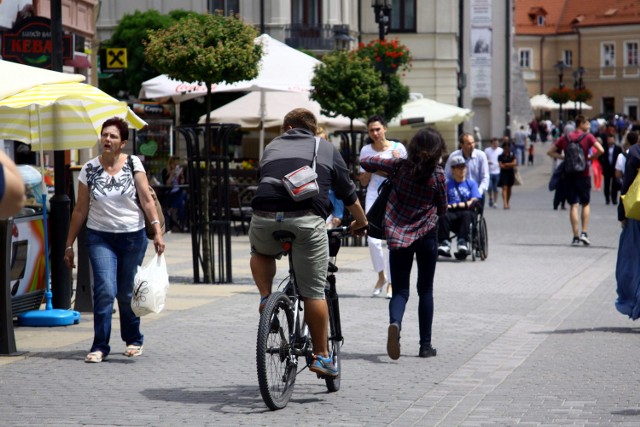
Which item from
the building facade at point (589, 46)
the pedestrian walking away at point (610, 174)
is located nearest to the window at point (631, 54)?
the building facade at point (589, 46)

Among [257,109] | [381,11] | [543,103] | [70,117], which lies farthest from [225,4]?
[543,103]

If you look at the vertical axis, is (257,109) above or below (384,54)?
below

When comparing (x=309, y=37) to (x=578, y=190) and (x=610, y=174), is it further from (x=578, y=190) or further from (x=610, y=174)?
(x=578, y=190)

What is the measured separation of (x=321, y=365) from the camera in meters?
7.61

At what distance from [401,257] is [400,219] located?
0.26 meters

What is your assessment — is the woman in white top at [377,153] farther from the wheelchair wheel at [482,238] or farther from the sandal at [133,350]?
the wheelchair wheel at [482,238]

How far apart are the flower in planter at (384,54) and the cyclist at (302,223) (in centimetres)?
1710

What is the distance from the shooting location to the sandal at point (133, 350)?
9.36 metres

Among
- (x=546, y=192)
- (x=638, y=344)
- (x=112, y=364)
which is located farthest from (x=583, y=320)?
(x=546, y=192)

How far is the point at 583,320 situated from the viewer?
38.2 ft

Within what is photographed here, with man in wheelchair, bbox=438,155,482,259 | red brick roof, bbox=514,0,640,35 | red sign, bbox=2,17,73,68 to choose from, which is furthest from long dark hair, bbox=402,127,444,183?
red brick roof, bbox=514,0,640,35

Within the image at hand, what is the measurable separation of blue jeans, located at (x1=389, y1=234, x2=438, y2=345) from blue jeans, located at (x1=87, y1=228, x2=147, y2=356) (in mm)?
1758

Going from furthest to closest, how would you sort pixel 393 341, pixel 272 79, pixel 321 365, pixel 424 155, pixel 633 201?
pixel 272 79 < pixel 633 201 < pixel 424 155 < pixel 393 341 < pixel 321 365

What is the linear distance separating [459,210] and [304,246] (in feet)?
34.8
